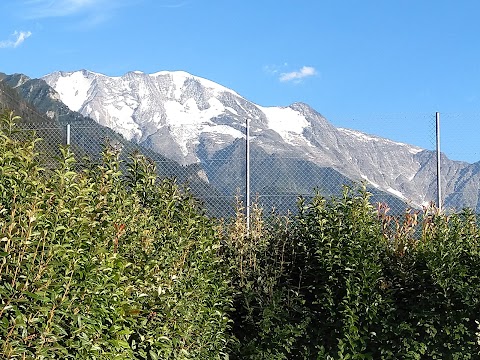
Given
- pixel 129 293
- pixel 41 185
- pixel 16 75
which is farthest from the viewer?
pixel 16 75

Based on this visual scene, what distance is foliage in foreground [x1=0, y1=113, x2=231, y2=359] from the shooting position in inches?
122

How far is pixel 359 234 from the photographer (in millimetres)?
5918

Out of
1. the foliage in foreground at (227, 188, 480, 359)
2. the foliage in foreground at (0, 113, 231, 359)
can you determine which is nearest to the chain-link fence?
the foliage in foreground at (227, 188, 480, 359)

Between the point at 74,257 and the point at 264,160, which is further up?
the point at 264,160

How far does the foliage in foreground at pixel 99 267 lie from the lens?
3090 millimetres

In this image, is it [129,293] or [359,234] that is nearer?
[129,293]

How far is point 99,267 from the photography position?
3.46 meters

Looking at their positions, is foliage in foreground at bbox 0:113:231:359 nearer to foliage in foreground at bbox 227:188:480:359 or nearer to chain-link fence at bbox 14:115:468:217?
foliage in foreground at bbox 227:188:480:359

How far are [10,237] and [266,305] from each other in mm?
3176

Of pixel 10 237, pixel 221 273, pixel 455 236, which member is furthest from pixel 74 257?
pixel 455 236

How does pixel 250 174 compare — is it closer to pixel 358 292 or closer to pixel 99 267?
pixel 358 292

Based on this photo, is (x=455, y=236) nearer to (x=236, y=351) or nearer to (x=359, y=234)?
(x=359, y=234)

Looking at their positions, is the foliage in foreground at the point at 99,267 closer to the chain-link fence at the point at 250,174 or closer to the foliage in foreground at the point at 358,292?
the foliage in foreground at the point at 358,292

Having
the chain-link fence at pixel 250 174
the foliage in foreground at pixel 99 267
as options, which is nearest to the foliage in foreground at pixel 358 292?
the foliage in foreground at pixel 99 267
